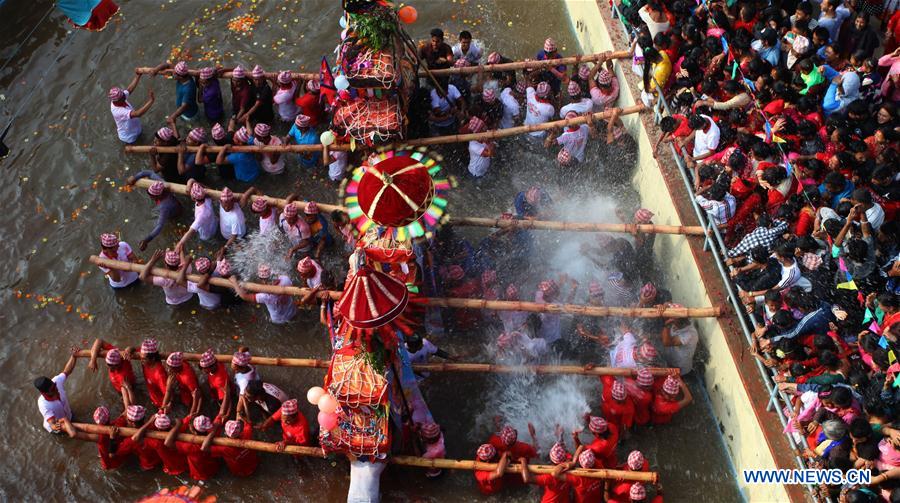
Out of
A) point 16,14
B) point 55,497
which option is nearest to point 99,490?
point 55,497

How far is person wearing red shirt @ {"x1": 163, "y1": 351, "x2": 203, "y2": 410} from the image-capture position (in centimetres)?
1105

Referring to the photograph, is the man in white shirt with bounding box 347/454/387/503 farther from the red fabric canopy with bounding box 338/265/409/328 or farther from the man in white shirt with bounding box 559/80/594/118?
the man in white shirt with bounding box 559/80/594/118

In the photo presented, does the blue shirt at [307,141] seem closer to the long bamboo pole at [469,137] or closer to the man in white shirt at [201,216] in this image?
the long bamboo pole at [469,137]

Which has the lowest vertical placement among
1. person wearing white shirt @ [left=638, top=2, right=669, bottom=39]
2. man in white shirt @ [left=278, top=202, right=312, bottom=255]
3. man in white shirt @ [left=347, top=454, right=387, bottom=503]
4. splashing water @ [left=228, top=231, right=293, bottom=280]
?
man in white shirt @ [left=347, top=454, right=387, bottom=503]

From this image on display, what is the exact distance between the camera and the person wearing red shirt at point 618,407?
410 inches

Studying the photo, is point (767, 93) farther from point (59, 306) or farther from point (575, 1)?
point (59, 306)

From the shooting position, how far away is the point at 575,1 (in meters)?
16.4

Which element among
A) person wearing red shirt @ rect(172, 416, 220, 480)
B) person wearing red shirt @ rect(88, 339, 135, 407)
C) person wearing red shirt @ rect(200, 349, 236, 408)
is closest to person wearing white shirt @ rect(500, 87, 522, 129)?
person wearing red shirt @ rect(200, 349, 236, 408)

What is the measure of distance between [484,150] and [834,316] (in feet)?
18.9

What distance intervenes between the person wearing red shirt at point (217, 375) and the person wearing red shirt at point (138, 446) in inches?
34.8

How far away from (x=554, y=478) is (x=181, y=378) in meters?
4.84

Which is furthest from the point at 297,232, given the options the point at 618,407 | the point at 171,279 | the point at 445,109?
the point at 618,407

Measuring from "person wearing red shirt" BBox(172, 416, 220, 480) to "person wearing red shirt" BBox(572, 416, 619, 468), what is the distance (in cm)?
440

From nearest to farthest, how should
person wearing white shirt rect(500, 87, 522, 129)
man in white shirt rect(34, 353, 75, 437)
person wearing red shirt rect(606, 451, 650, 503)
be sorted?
1. person wearing red shirt rect(606, 451, 650, 503)
2. man in white shirt rect(34, 353, 75, 437)
3. person wearing white shirt rect(500, 87, 522, 129)
